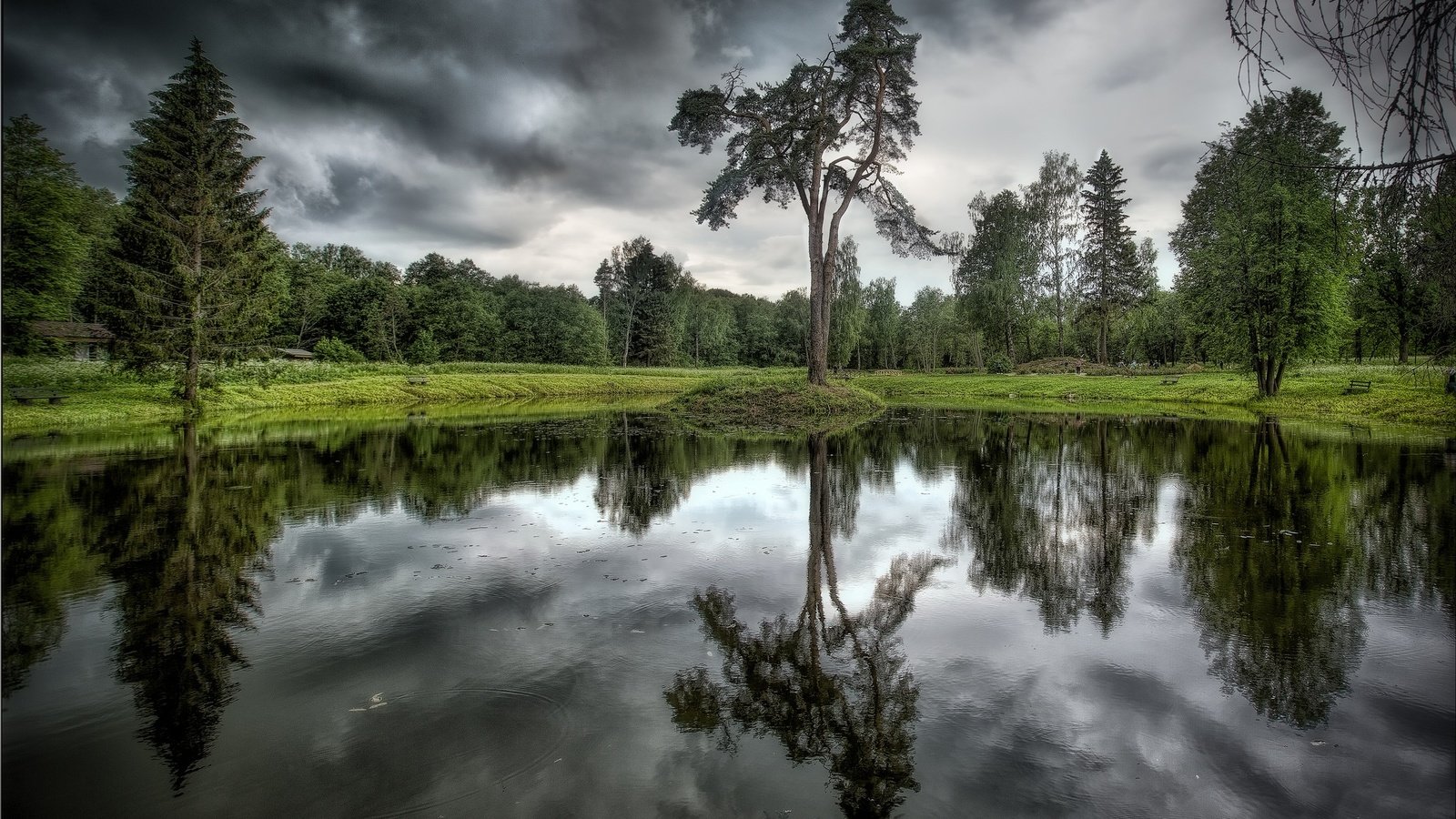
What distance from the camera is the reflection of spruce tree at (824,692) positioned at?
3.32 metres

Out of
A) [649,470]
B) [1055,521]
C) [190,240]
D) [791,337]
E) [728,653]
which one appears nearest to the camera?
[728,653]

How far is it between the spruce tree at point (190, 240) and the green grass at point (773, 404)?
59.7 ft

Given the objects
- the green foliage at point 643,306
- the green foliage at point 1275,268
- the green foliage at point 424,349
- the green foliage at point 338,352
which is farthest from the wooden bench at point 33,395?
the green foliage at point 643,306

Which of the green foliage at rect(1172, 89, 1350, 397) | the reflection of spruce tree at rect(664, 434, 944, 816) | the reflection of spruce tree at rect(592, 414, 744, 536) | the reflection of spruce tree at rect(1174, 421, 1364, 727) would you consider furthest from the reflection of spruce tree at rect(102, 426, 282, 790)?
the green foliage at rect(1172, 89, 1350, 397)

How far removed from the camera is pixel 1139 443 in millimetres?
17078

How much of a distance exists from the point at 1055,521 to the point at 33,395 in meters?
30.2

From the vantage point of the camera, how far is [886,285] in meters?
71.6

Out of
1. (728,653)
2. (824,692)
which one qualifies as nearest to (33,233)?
(728,653)

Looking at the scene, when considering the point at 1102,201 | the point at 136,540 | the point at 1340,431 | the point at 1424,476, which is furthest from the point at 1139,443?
the point at 1102,201

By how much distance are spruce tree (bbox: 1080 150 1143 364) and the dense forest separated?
0.46 ft

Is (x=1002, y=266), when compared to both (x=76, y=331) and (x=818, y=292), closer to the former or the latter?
(x=818, y=292)

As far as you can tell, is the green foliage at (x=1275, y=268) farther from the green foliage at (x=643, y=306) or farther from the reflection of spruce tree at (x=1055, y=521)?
the green foliage at (x=643, y=306)

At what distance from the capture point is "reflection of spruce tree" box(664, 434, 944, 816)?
332 cm

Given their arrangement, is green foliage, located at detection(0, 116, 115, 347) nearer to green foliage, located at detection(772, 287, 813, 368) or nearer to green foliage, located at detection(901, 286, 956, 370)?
green foliage, located at detection(901, 286, 956, 370)
